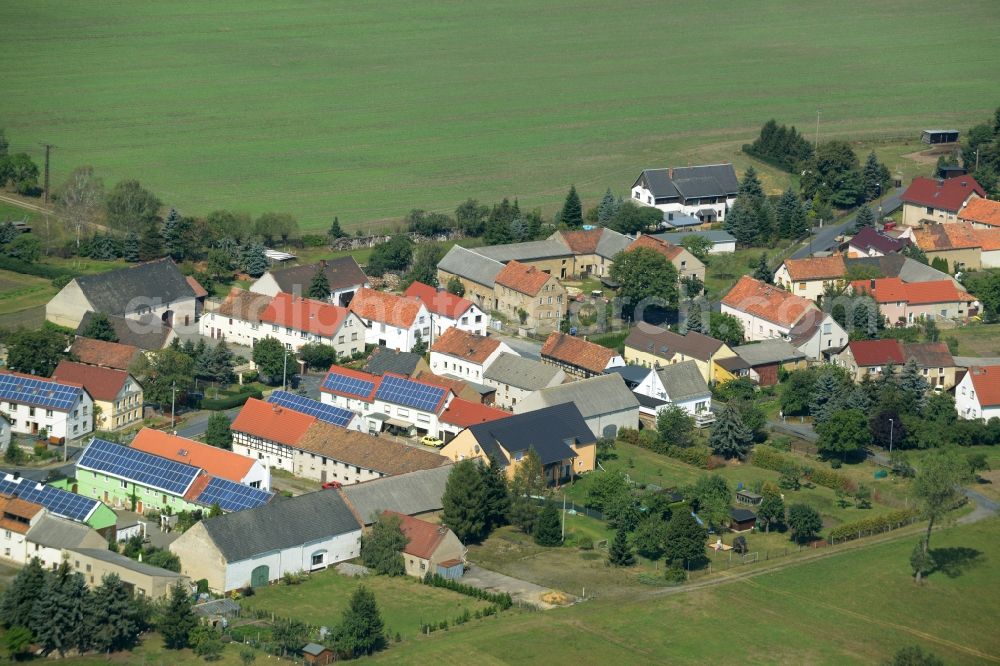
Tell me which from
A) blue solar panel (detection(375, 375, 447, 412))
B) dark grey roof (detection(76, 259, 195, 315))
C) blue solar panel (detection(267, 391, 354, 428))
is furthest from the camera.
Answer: dark grey roof (detection(76, 259, 195, 315))

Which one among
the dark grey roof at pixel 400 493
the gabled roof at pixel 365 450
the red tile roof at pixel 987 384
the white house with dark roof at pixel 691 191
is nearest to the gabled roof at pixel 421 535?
the dark grey roof at pixel 400 493

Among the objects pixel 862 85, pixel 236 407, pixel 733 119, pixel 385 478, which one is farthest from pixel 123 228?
pixel 862 85

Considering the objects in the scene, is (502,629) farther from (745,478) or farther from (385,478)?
(745,478)

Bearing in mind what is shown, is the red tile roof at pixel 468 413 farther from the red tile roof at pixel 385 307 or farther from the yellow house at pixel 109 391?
the yellow house at pixel 109 391

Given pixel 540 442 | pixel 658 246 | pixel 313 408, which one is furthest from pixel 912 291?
pixel 313 408

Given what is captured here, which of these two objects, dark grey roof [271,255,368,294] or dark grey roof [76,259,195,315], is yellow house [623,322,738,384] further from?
dark grey roof [76,259,195,315]

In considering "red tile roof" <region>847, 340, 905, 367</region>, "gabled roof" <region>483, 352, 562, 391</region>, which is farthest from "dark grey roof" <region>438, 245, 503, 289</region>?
"red tile roof" <region>847, 340, 905, 367</region>
